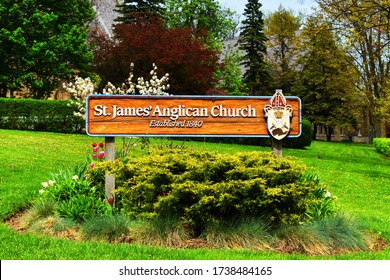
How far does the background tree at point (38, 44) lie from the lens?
29.9m

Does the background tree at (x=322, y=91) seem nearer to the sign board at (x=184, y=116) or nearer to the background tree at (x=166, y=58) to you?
the background tree at (x=166, y=58)

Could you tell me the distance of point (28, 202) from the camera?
7387 mm

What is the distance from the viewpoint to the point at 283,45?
47750 millimetres

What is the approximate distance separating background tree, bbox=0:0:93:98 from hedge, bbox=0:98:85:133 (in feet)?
28.2

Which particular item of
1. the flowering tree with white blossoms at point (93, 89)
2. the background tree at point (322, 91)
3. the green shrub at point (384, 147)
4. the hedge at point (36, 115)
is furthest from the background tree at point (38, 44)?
the flowering tree with white blossoms at point (93, 89)

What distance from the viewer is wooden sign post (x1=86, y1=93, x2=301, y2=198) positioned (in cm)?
658

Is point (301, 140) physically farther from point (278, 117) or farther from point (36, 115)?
point (278, 117)

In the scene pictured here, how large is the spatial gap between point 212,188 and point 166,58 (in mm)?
19187

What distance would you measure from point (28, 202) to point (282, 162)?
154 inches

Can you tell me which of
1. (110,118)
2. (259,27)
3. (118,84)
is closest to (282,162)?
(110,118)

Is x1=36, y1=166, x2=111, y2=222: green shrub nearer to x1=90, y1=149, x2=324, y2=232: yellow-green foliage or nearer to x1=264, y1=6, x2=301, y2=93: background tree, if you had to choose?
x1=90, y1=149, x2=324, y2=232: yellow-green foliage

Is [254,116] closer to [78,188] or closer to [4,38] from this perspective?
[78,188]

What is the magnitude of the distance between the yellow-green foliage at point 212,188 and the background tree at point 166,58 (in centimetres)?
1833

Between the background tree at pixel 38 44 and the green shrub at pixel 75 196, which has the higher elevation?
the background tree at pixel 38 44
